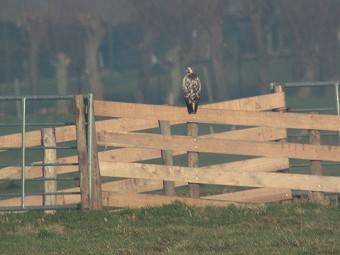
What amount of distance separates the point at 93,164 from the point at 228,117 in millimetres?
1894

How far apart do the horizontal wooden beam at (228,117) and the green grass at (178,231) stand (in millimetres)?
1249

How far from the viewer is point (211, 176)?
17578 mm

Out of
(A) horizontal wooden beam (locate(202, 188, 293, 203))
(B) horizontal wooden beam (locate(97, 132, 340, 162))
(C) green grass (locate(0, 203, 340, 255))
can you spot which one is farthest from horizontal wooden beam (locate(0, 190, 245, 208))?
(A) horizontal wooden beam (locate(202, 188, 293, 203))

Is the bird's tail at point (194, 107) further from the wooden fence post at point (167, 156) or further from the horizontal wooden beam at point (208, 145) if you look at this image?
the wooden fence post at point (167, 156)

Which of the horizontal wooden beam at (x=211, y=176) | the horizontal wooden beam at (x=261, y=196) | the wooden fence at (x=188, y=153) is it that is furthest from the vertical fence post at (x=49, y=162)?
the horizontal wooden beam at (x=261, y=196)

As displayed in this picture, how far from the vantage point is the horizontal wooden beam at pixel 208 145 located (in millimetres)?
17531

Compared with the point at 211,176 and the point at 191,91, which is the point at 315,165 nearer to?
the point at 211,176

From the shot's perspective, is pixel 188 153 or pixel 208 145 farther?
pixel 188 153

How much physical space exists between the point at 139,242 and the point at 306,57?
50.9 m

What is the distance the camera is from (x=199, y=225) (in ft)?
51.9

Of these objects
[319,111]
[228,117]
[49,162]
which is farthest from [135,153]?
[319,111]

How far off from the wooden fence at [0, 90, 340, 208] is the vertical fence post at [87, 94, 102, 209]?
18 mm

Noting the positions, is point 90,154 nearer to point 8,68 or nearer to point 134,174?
point 134,174

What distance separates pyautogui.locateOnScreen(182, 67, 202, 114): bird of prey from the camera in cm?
1764
